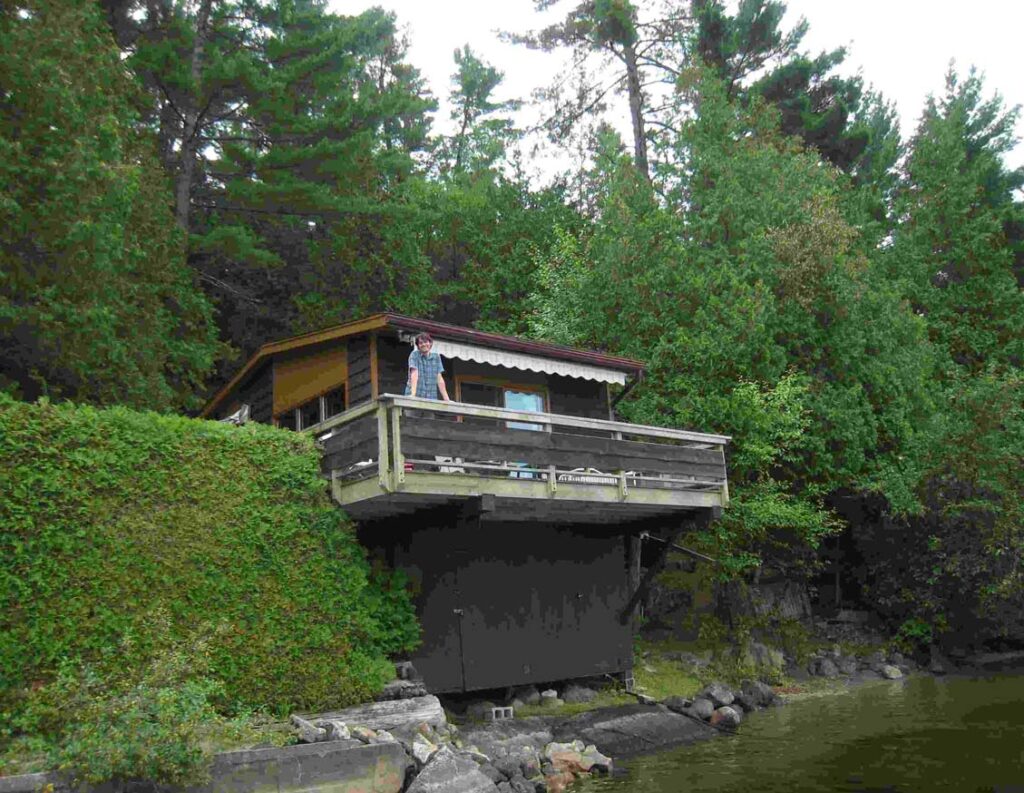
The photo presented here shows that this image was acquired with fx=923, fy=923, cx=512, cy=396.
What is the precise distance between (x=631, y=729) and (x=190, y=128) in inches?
767

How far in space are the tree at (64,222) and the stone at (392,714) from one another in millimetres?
7891

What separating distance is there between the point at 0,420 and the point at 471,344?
301 inches

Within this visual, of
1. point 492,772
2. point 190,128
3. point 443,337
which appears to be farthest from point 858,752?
point 190,128

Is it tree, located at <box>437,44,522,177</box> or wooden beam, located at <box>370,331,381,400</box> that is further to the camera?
tree, located at <box>437,44,522,177</box>

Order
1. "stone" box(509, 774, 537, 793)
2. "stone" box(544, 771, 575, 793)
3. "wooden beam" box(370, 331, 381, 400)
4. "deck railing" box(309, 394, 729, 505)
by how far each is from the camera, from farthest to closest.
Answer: "wooden beam" box(370, 331, 381, 400), "deck railing" box(309, 394, 729, 505), "stone" box(544, 771, 575, 793), "stone" box(509, 774, 537, 793)

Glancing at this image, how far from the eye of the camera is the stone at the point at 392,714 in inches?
459

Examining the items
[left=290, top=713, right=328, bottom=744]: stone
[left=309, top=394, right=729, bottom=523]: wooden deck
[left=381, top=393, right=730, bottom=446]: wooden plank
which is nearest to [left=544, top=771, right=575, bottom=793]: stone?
[left=290, top=713, right=328, bottom=744]: stone

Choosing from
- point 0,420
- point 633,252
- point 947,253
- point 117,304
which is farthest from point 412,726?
point 947,253

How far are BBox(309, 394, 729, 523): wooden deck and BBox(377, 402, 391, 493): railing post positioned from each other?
0.01 meters

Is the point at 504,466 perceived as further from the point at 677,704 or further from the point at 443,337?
the point at 677,704

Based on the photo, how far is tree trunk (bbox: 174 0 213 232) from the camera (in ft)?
81.3

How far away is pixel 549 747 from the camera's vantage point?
13.3 m

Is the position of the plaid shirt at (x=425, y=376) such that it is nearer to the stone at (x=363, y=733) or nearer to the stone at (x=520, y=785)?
the stone at (x=363, y=733)

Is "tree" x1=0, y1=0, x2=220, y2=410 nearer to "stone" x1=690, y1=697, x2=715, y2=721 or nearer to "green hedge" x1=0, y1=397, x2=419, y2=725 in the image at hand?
"green hedge" x1=0, y1=397, x2=419, y2=725
